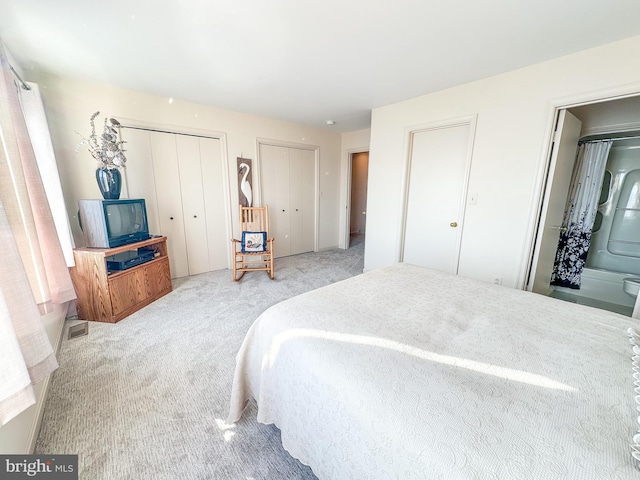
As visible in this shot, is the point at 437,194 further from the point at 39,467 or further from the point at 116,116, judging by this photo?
the point at 116,116

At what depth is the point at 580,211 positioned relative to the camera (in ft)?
10.3

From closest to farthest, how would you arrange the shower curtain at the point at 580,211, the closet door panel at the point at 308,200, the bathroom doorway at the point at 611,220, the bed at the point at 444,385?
1. the bed at the point at 444,385
2. the bathroom doorway at the point at 611,220
3. the shower curtain at the point at 580,211
4. the closet door panel at the point at 308,200

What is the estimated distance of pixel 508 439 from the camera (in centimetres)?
64

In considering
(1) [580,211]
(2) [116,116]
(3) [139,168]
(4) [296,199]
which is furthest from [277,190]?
(1) [580,211]

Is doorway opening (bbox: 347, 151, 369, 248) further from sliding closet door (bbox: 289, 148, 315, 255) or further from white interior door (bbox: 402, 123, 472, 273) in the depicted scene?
white interior door (bbox: 402, 123, 472, 273)

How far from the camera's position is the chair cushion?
351cm

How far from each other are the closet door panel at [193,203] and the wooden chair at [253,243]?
0.50m

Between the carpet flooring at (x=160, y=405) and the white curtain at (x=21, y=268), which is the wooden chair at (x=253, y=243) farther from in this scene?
the white curtain at (x=21, y=268)

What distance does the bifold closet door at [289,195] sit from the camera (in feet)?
13.5

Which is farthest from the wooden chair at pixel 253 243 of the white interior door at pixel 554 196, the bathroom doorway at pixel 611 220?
the bathroom doorway at pixel 611 220

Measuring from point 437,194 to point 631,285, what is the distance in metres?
2.32

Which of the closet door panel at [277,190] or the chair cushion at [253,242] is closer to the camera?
the chair cushion at [253,242]

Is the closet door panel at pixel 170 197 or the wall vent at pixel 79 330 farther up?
the closet door panel at pixel 170 197

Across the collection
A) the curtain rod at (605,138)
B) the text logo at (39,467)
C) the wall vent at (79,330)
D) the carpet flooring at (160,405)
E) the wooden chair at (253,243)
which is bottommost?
the carpet flooring at (160,405)
